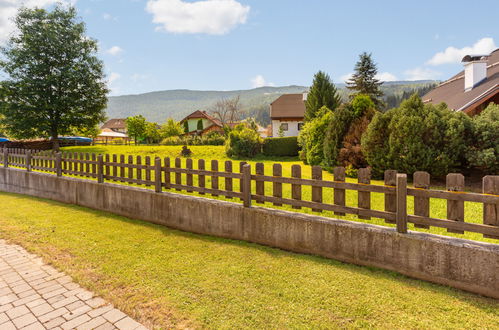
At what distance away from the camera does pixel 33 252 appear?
455cm

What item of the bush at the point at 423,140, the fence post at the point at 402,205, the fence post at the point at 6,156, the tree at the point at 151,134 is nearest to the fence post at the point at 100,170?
the fence post at the point at 402,205

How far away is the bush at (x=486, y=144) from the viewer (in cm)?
912

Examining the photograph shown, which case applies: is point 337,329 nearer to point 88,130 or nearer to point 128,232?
point 128,232

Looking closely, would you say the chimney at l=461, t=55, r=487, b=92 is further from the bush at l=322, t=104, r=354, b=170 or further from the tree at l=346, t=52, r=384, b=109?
the tree at l=346, t=52, r=384, b=109

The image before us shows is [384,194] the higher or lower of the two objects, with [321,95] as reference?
lower

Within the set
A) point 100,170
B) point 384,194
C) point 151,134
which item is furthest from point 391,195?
point 151,134

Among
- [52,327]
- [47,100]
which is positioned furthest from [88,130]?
[52,327]

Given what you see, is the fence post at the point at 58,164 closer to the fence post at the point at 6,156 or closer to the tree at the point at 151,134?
the fence post at the point at 6,156

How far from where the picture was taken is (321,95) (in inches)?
1268

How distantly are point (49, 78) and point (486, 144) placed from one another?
1138 inches

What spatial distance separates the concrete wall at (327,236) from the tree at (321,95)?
2775cm

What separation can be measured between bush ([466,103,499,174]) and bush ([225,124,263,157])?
13.6 meters

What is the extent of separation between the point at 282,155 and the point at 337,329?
20777 millimetres

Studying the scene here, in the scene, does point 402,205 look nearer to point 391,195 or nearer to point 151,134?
point 391,195
